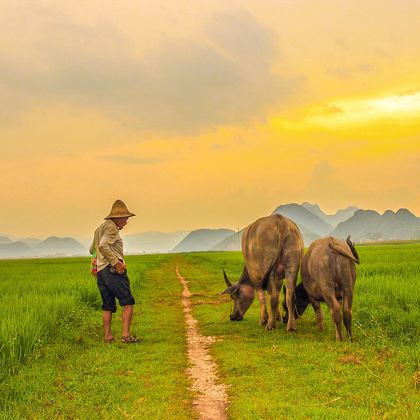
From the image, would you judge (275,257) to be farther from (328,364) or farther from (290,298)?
(328,364)

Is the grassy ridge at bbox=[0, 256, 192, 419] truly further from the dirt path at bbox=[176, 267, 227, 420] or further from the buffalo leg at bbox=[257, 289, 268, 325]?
the buffalo leg at bbox=[257, 289, 268, 325]

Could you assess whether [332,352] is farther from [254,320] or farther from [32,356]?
[32,356]

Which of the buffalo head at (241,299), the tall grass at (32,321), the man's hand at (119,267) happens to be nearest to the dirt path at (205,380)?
the buffalo head at (241,299)

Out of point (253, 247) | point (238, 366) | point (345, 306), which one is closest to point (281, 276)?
point (253, 247)

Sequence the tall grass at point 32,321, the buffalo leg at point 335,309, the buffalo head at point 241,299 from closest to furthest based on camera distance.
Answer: the tall grass at point 32,321 < the buffalo leg at point 335,309 < the buffalo head at point 241,299

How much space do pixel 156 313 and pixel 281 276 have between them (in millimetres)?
4954

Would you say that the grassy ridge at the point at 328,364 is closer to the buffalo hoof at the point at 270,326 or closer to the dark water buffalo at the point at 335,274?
Answer: the buffalo hoof at the point at 270,326

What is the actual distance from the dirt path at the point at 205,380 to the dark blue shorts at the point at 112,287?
1.66 metres

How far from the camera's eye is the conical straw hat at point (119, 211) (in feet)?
32.7

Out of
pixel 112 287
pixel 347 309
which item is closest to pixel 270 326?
pixel 347 309

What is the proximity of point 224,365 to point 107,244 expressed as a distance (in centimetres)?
359

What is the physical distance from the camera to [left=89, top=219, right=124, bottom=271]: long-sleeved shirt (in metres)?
9.75

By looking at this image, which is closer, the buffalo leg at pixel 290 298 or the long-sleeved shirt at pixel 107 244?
the long-sleeved shirt at pixel 107 244

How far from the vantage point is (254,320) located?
494 inches
